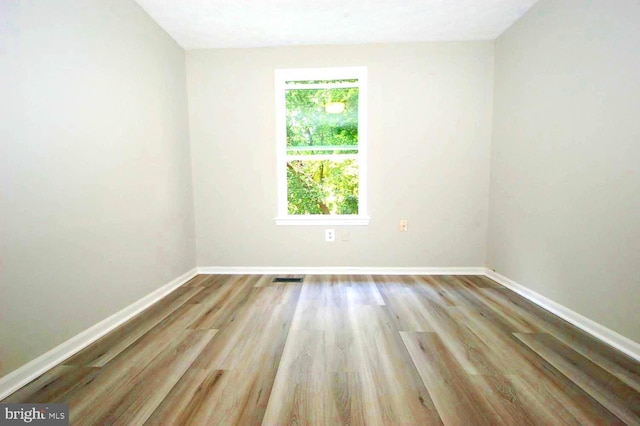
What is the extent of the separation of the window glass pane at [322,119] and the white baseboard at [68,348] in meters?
2.04

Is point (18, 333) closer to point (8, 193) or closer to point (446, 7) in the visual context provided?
point (8, 193)

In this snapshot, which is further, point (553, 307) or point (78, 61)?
point (553, 307)

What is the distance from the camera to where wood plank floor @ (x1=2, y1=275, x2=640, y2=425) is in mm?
1090

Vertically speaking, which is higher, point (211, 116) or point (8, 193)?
point (211, 116)

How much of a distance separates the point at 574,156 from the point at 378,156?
152cm

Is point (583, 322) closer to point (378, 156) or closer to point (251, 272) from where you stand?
point (378, 156)

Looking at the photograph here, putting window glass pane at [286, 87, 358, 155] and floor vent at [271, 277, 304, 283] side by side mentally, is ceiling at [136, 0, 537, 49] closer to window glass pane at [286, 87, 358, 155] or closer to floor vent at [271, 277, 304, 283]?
window glass pane at [286, 87, 358, 155]

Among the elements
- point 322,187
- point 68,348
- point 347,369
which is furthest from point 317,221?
point 68,348

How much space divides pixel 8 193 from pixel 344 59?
2758 mm

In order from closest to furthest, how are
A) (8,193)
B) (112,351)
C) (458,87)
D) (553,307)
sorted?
(8,193) < (112,351) < (553,307) < (458,87)

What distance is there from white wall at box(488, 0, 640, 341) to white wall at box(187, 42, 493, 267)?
33 centimetres

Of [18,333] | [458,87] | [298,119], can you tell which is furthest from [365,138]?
[18,333]

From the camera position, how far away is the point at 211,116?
2.77 m

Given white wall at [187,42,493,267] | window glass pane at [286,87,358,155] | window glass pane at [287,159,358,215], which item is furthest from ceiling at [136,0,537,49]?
window glass pane at [287,159,358,215]
